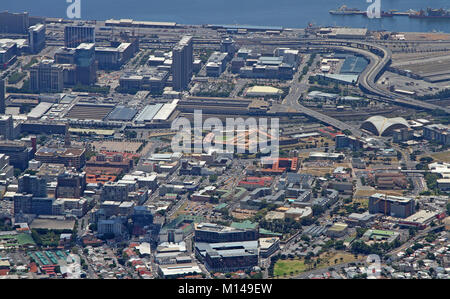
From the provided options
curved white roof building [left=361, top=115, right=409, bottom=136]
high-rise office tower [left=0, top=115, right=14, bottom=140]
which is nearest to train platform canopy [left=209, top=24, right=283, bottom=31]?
curved white roof building [left=361, top=115, right=409, bottom=136]

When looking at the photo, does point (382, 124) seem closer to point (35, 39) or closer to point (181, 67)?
point (181, 67)

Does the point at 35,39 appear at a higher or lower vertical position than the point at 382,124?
higher

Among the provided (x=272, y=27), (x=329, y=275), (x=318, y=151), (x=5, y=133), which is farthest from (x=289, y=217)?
(x=272, y=27)

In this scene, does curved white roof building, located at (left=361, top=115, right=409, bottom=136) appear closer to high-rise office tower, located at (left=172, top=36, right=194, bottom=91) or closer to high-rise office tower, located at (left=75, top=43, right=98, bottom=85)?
high-rise office tower, located at (left=172, top=36, right=194, bottom=91)

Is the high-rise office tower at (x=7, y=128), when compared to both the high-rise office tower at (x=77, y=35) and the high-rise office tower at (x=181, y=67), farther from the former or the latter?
the high-rise office tower at (x=77, y=35)

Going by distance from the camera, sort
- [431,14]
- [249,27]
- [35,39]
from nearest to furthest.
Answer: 1. [35,39]
2. [249,27]
3. [431,14]

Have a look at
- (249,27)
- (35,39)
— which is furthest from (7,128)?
(249,27)

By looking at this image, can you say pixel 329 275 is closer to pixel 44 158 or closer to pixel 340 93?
pixel 44 158
